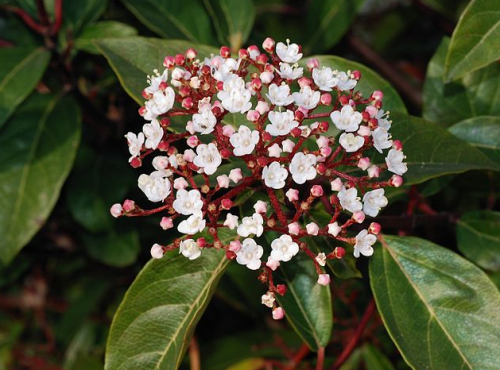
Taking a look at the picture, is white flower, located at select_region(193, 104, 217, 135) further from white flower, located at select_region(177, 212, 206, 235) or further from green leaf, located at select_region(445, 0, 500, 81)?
green leaf, located at select_region(445, 0, 500, 81)

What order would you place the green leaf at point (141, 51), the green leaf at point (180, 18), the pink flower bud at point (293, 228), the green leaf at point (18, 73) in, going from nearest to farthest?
the pink flower bud at point (293, 228), the green leaf at point (141, 51), the green leaf at point (18, 73), the green leaf at point (180, 18)

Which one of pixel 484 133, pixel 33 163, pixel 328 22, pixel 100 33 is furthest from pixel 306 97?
pixel 328 22

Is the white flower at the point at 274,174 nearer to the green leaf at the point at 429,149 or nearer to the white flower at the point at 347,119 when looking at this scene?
the white flower at the point at 347,119

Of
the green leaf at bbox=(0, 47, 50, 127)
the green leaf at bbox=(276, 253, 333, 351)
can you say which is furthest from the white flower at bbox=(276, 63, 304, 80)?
the green leaf at bbox=(0, 47, 50, 127)

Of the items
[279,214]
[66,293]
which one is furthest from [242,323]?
[279,214]

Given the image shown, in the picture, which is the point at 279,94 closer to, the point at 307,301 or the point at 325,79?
the point at 325,79

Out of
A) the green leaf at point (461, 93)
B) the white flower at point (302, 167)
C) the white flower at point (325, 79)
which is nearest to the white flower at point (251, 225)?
the white flower at point (302, 167)
